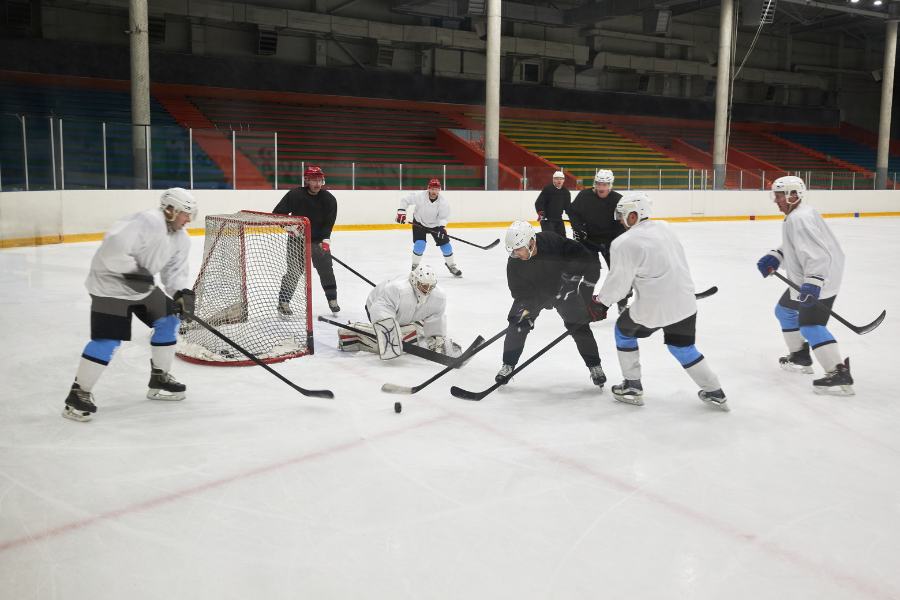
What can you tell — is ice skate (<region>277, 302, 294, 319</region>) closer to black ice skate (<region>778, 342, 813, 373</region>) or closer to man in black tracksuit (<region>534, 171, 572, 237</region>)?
man in black tracksuit (<region>534, 171, 572, 237</region>)

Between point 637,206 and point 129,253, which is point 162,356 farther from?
point 637,206

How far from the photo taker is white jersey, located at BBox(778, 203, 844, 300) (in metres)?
3.96

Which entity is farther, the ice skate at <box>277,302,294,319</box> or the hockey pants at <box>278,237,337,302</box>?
the ice skate at <box>277,302,294,319</box>

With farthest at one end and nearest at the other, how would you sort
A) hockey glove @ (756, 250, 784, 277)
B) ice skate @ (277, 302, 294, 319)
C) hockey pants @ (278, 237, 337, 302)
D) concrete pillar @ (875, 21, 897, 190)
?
concrete pillar @ (875, 21, 897, 190), ice skate @ (277, 302, 294, 319), hockey pants @ (278, 237, 337, 302), hockey glove @ (756, 250, 784, 277)

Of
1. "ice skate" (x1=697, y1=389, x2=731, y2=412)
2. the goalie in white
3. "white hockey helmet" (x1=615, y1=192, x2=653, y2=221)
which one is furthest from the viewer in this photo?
the goalie in white

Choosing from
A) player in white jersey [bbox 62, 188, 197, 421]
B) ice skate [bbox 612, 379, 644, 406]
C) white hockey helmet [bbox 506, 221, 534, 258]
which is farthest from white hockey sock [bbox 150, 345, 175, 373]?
ice skate [bbox 612, 379, 644, 406]

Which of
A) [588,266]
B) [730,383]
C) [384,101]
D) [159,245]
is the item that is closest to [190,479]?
[159,245]

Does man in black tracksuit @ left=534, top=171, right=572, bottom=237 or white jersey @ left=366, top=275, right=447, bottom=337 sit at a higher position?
man in black tracksuit @ left=534, top=171, right=572, bottom=237

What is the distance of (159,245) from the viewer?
3369 mm

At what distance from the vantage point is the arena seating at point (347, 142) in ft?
43.8

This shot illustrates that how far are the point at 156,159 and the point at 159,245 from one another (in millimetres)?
8718

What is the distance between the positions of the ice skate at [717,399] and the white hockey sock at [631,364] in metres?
0.32

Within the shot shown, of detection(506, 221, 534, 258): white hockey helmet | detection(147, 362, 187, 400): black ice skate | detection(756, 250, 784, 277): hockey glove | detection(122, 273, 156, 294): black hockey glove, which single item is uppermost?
detection(506, 221, 534, 258): white hockey helmet

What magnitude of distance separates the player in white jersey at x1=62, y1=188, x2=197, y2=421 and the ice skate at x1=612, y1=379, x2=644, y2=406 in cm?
208
